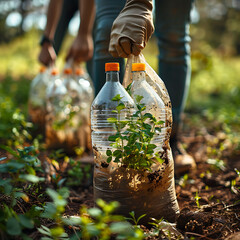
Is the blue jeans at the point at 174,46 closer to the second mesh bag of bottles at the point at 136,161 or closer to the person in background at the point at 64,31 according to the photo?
the person in background at the point at 64,31

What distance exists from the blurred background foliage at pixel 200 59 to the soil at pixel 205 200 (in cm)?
56

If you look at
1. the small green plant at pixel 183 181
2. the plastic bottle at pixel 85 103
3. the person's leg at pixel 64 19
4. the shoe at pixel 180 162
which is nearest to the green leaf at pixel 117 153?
the small green plant at pixel 183 181

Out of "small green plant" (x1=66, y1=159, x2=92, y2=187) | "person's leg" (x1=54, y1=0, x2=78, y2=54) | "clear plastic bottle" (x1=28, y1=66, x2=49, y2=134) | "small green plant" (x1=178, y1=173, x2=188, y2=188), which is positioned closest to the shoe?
"small green plant" (x1=178, y1=173, x2=188, y2=188)

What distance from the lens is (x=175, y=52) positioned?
214cm

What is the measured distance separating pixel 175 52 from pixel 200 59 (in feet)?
11.7

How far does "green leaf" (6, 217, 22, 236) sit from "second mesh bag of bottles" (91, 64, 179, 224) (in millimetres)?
419

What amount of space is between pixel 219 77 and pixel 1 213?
382 inches

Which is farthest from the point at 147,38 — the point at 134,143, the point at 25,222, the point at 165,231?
the point at 25,222

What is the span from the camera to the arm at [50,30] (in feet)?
9.61

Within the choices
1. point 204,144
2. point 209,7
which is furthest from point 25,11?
point 204,144

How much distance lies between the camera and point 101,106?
1.32 m

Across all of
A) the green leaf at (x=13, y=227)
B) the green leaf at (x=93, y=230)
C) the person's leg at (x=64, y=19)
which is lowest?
the green leaf at (x=13, y=227)

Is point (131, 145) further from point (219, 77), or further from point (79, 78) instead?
point (219, 77)

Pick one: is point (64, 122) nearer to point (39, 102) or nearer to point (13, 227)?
point (39, 102)
